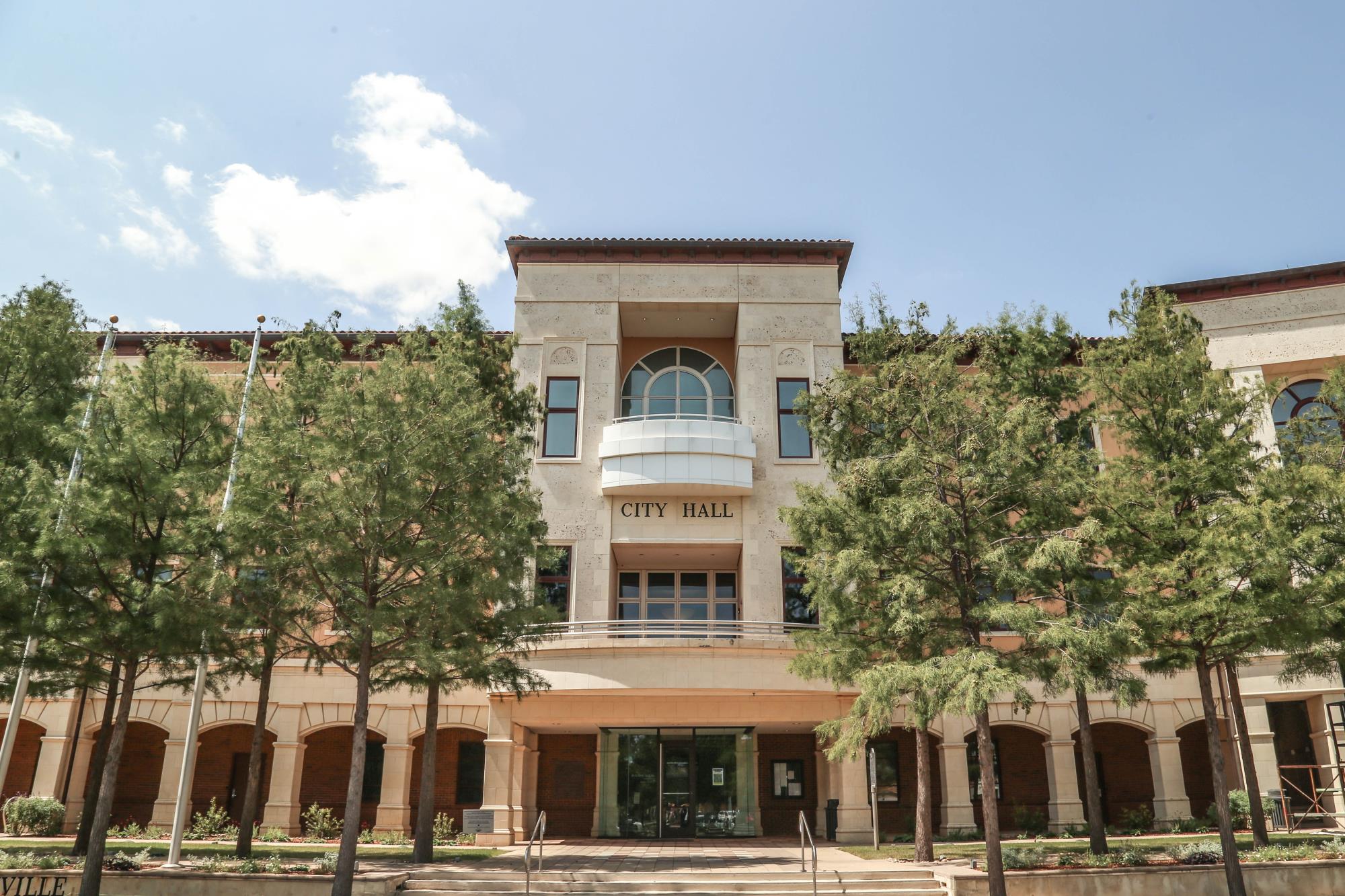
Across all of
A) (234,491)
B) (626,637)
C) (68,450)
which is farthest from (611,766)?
(68,450)

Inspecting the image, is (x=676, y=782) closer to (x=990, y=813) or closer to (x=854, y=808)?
(x=854, y=808)

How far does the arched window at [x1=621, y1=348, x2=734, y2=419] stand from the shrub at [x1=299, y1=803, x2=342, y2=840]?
14.8m

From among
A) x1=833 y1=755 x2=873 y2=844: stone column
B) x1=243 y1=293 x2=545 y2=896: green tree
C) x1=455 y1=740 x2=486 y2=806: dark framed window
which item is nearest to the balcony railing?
x1=833 y1=755 x2=873 y2=844: stone column

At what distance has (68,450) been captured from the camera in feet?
58.1

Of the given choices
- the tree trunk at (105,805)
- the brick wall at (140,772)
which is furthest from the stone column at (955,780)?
the brick wall at (140,772)

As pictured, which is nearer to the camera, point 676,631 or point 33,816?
point 33,816

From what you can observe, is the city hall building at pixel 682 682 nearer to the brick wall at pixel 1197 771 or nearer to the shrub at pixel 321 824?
the brick wall at pixel 1197 771

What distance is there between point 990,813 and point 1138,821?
13.2m

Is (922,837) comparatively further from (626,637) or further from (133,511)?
(133,511)

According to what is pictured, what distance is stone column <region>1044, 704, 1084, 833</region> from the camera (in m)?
25.7

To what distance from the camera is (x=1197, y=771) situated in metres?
28.0

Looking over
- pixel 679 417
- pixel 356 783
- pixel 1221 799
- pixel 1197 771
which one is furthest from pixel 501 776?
pixel 1197 771

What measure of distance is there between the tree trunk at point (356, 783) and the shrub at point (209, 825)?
11097 millimetres

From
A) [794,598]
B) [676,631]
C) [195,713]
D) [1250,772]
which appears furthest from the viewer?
[794,598]
